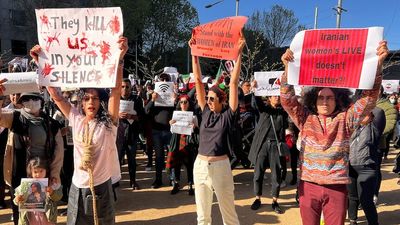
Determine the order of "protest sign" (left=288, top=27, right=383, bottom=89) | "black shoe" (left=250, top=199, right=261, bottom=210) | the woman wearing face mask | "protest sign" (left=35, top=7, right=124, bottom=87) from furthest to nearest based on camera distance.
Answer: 1. "black shoe" (left=250, top=199, right=261, bottom=210)
2. the woman wearing face mask
3. "protest sign" (left=35, top=7, right=124, bottom=87)
4. "protest sign" (left=288, top=27, right=383, bottom=89)

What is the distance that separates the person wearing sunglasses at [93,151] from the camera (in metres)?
3.27

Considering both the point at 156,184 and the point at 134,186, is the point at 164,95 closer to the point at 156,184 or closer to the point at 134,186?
A: the point at 156,184

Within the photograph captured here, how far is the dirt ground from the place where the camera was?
557cm

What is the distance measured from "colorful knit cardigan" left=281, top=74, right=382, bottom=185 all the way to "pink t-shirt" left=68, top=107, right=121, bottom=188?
1.74m

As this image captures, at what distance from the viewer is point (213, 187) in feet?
13.7

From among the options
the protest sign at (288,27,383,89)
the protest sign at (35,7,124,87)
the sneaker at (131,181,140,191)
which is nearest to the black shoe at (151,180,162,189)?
the sneaker at (131,181,140,191)

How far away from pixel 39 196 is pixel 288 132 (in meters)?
5.15

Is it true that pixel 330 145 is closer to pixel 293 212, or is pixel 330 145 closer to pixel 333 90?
pixel 333 90

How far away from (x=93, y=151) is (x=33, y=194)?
79cm

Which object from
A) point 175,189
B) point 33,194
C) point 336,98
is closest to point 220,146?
point 336,98

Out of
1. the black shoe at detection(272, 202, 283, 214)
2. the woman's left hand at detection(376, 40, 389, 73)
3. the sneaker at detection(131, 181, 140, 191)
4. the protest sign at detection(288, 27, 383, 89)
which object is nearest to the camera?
the woman's left hand at detection(376, 40, 389, 73)

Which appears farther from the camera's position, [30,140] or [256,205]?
[256,205]

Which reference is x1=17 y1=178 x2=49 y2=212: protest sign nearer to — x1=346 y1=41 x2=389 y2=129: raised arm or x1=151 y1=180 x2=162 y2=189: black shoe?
x1=346 y1=41 x2=389 y2=129: raised arm

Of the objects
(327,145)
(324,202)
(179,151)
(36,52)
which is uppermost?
(36,52)
